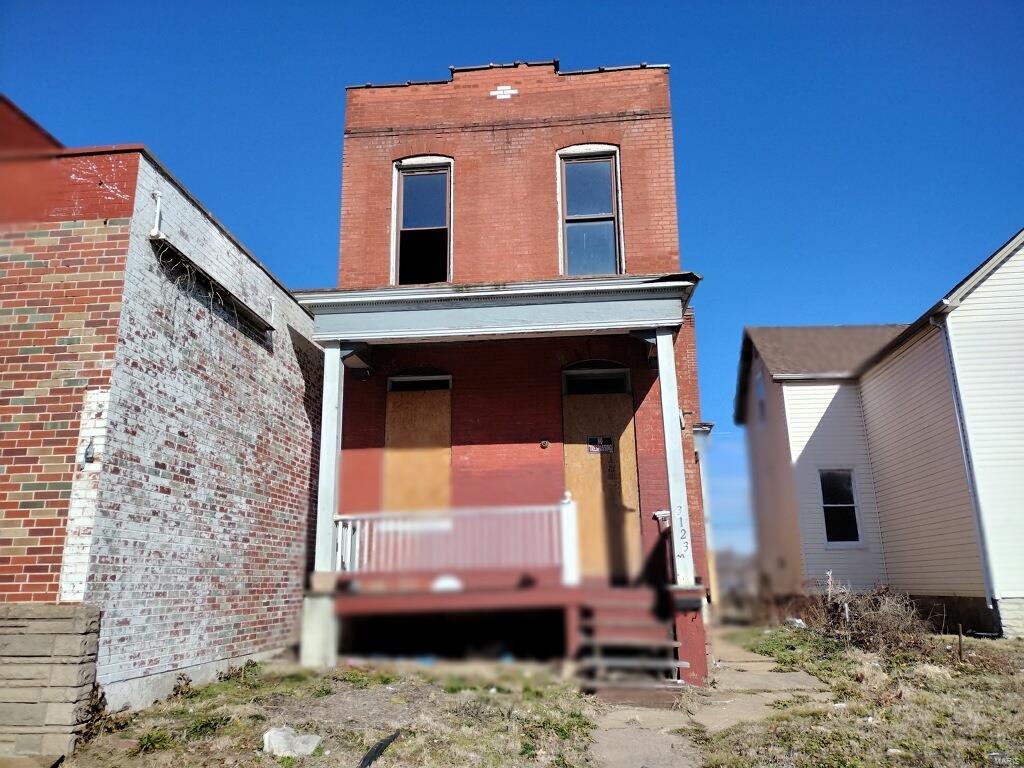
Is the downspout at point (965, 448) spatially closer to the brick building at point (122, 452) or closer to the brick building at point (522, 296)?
the brick building at point (522, 296)

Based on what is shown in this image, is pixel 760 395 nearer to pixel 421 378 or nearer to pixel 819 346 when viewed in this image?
pixel 819 346

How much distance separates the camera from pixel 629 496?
27.8ft

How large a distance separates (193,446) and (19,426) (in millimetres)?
1496

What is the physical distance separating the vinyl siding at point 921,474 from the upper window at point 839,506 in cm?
53

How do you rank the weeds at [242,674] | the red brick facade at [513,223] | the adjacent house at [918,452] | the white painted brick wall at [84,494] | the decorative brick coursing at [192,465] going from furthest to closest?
the adjacent house at [918,452], the red brick facade at [513,223], the weeds at [242,674], the decorative brick coursing at [192,465], the white painted brick wall at [84,494]

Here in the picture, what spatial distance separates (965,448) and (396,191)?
9.67 metres

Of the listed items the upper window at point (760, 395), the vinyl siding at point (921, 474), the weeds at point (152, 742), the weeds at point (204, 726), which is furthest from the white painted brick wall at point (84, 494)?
the upper window at point (760, 395)

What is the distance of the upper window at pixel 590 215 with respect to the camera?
9.38 metres

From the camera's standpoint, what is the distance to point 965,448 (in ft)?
36.1

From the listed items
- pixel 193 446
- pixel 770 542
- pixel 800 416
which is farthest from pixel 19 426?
pixel 800 416

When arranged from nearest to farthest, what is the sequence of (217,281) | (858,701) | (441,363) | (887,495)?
(858,701)
(217,281)
(441,363)
(887,495)

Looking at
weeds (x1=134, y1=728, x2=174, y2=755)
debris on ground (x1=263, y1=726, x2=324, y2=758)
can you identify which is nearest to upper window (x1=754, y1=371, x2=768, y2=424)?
debris on ground (x1=263, y1=726, x2=324, y2=758)

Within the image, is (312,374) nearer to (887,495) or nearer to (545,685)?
(545,685)

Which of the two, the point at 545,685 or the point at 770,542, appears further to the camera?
the point at 770,542
